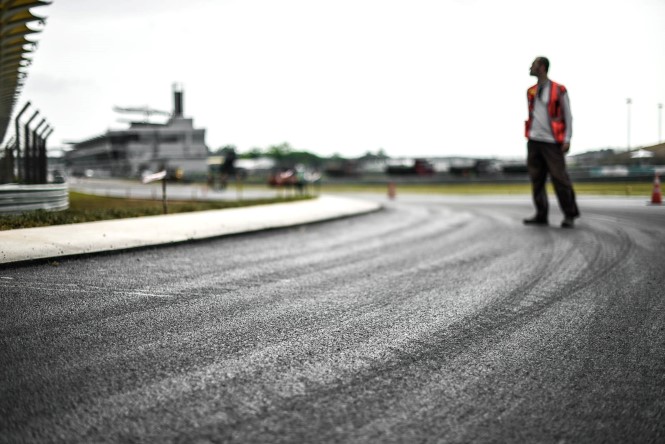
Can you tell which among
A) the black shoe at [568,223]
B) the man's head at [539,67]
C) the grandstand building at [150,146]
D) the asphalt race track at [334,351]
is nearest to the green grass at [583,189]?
the black shoe at [568,223]

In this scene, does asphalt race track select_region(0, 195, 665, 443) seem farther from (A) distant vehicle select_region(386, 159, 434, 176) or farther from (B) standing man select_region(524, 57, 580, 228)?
(A) distant vehicle select_region(386, 159, 434, 176)

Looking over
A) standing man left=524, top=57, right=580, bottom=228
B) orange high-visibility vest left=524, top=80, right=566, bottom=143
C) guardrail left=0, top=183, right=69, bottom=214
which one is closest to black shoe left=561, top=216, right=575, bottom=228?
standing man left=524, top=57, right=580, bottom=228

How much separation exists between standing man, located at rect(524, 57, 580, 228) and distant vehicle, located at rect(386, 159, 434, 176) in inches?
1895

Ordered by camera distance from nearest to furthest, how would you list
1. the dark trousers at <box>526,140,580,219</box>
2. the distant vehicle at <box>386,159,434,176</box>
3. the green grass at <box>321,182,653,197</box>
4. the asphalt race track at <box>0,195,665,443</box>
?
the asphalt race track at <box>0,195,665,443</box> → the dark trousers at <box>526,140,580,219</box> → the green grass at <box>321,182,653,197</box> → the distant vehicle at <box>386,159,434,176</box>

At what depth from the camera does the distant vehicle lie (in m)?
58.9

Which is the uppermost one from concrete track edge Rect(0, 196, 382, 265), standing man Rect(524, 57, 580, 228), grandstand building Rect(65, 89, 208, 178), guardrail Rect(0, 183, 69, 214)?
grandstand building Rect(65, 89, 208, 178)

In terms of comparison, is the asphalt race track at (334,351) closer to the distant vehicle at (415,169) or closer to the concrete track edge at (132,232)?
the concrete track edge at (132,232)

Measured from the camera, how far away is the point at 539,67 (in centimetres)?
962

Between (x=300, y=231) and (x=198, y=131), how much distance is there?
94.5 metres

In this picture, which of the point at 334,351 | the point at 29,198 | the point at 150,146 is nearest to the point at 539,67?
the point at 334,351

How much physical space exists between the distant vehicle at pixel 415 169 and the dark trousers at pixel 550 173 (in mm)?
47795

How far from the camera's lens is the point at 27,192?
10586 millimetres

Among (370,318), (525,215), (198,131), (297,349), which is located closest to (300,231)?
(525,215)

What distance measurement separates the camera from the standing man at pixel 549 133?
962 centimetres
